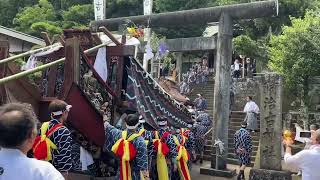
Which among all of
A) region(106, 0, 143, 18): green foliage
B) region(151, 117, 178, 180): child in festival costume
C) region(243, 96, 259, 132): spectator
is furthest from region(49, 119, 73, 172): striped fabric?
region(106, 0, 143, 18): green foliage

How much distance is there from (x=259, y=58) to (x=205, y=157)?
10.7 metres

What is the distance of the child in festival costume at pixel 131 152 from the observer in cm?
610

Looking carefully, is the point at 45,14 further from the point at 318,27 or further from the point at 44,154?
the point at 44,154

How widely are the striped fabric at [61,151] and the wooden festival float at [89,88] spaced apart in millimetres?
929

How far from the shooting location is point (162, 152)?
718cm

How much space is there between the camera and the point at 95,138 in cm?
668

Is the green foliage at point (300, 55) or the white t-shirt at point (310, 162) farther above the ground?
the green foliage at point (300, 55)

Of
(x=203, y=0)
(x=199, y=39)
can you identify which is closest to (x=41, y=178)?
(x=199, y=39)

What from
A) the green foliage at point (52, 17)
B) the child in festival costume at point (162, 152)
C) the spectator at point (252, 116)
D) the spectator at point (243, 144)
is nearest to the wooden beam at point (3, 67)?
the child in festival costume at point (162, 152)

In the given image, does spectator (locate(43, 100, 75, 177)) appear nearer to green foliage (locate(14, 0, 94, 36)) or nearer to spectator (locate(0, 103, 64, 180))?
spectator (locate(0, 103, 64, 180))

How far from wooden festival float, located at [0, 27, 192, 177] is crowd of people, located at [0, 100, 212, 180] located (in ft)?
0.91

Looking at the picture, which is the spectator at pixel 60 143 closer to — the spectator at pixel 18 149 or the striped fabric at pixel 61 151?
the striped fabric at pixel 61 151

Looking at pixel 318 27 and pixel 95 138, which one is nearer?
pixel 95 138

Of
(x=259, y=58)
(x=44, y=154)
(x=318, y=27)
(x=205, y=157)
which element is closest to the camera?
(x=44, y=154)
